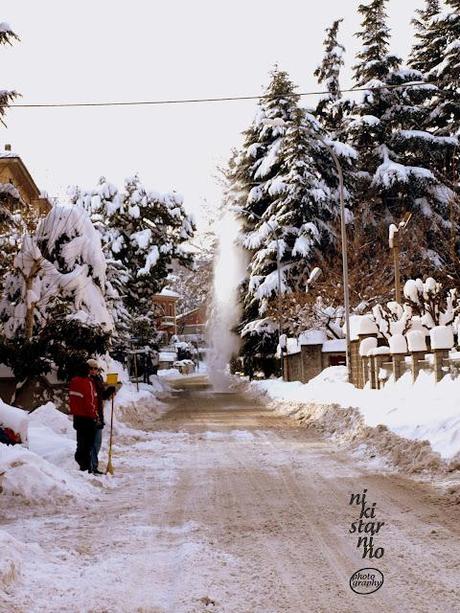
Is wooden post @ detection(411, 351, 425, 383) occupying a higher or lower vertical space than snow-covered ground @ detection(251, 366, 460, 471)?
higher

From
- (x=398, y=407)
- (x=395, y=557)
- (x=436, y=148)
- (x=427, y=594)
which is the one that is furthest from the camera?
(x=436, y=148)

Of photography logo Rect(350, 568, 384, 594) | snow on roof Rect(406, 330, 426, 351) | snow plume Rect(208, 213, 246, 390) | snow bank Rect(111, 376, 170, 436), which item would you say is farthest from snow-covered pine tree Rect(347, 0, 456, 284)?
photography logo Rect(350, 568, 384, 594)

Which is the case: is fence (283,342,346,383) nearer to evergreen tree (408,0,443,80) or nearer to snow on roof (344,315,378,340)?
snow on roof (344,315,378,340)

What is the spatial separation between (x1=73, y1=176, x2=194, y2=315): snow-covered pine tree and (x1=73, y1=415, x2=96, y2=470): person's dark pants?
94.2ft

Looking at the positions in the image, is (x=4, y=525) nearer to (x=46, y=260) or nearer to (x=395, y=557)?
(x=395, y=557)

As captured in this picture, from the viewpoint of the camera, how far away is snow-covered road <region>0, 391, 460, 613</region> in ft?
17.4

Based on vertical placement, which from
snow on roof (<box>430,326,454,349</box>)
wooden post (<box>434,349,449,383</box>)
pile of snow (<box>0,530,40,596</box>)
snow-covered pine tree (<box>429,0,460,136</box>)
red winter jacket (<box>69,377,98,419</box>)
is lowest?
pile of snow (<box>0,530,40,596</box>)

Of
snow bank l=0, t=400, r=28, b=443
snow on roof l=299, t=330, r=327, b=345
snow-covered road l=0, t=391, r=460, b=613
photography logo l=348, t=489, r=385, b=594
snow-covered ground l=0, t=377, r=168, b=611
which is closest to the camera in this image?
snow-covered road l=0, t=391, r=460, b=613

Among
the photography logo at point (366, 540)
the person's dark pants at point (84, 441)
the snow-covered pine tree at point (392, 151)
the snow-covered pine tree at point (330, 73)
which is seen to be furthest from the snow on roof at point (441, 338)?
the snow-covered pine tree at point (330, 73)

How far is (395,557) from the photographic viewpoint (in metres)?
6.34

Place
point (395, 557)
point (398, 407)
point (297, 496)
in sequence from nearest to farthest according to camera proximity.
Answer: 1. point (395, 557)
2. point (297, 496)
3. point (398, 407)

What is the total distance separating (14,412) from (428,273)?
98.5 ft

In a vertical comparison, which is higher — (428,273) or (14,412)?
(428,273)

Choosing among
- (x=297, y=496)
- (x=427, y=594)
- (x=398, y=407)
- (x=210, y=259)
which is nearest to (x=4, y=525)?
(x=297, y=496)
